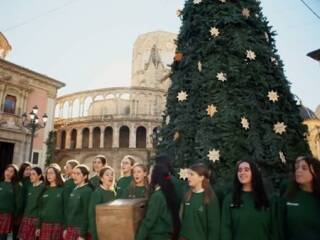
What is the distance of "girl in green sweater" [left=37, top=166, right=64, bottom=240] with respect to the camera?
215 inches

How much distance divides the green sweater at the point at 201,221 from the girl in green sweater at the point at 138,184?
3.37 ft

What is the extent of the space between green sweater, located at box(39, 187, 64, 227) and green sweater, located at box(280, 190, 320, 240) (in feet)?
12.5

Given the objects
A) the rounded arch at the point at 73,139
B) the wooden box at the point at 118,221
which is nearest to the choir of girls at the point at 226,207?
the wooden box at the point at 118,221

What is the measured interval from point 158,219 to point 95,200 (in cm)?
142

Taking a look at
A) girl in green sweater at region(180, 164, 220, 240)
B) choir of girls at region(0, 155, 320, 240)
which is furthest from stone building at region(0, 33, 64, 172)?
girl in green sweater at region(180, 164, 220, 240)

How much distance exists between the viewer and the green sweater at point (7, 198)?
6.47m

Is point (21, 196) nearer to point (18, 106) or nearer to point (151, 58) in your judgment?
point (18, 106)

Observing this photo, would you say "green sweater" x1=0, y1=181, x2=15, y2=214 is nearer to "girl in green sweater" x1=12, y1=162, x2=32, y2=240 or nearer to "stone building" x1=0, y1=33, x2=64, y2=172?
"girl in green sweater" x1=12, y1=162, x2=32, y2=240

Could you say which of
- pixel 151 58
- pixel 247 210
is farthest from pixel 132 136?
pixel 247 210

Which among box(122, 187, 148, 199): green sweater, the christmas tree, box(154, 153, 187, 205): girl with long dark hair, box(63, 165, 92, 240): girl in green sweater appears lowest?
box(63, 165, 92, 240): girl in green sweater

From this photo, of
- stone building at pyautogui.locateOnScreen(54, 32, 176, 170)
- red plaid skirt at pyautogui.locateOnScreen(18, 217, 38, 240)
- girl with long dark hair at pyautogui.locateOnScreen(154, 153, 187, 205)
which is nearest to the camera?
girl with long dark hair at pyautogui.locateOnScreen(154, 153, 187, 205)

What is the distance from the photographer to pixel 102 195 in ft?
15.8

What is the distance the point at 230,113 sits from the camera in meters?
4.73

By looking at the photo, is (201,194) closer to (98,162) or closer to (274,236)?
(274,236)
